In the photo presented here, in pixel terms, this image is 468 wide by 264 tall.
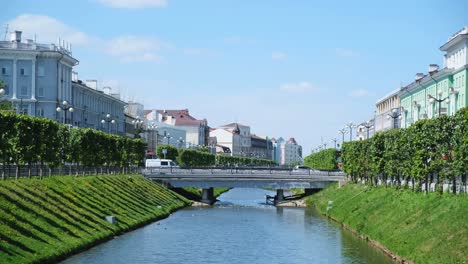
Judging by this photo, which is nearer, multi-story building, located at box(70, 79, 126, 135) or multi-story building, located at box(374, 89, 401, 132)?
multi-story building, located at box(70, 79, 126, 135)

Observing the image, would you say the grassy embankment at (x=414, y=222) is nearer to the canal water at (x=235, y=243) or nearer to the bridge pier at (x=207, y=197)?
the canal water at (x=235, y=243)

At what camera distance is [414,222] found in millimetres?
52281

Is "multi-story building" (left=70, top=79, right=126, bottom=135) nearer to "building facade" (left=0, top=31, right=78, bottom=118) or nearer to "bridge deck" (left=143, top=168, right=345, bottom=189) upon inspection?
"building facade" (left=0, top=31, right=78, bottom=118)

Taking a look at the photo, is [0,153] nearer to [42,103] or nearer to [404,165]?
[404,165]

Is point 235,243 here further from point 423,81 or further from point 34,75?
point 423,81

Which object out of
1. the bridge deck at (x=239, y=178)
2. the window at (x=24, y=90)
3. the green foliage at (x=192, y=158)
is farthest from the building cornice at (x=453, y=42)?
the green foliage at (x=192, y=158)

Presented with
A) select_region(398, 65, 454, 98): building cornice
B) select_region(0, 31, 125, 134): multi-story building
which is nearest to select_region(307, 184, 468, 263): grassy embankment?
select_region(398, 65, 454, 98): building cornice

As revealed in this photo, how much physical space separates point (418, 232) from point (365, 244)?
10.5 m

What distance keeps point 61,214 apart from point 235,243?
13888mm

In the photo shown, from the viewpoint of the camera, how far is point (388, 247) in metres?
52.7

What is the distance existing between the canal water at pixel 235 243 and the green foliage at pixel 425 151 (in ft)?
23.0

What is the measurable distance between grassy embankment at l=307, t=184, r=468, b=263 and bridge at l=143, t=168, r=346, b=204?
3108 centimetres

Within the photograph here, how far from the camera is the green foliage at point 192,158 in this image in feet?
537

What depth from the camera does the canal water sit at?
2023 inches
